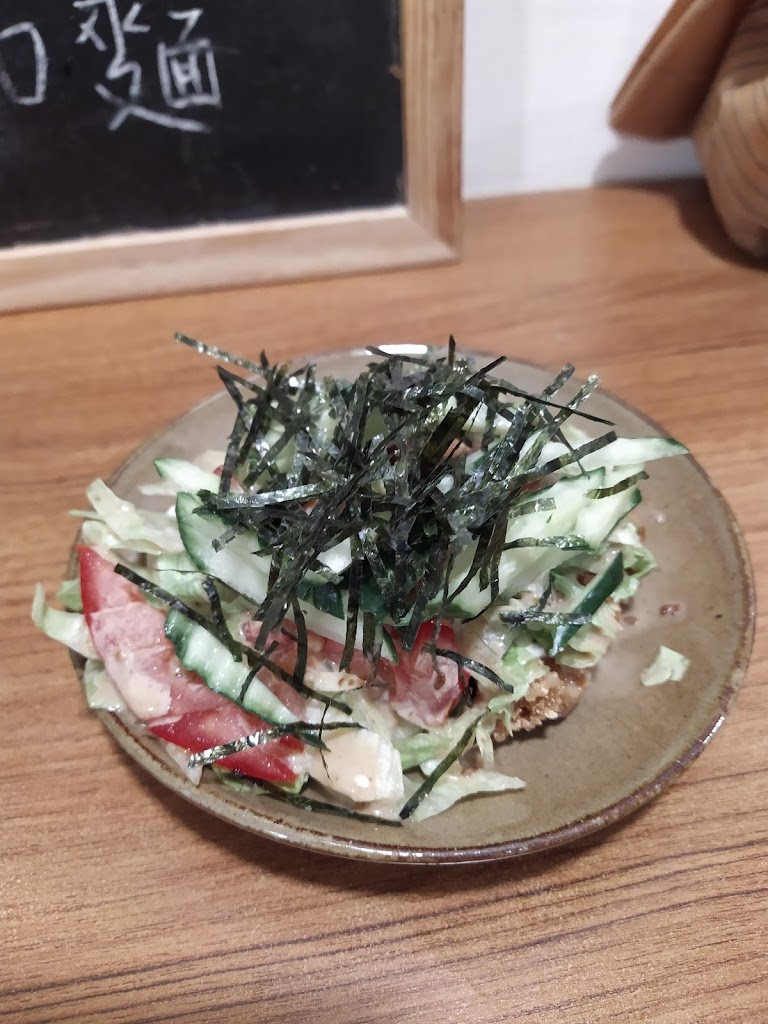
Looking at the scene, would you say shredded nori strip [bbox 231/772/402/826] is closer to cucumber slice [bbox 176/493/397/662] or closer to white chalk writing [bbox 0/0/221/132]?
cucumber slice [bbox 176/493/397/662]

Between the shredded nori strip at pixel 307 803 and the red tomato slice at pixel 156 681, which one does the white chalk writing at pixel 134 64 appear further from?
the shredded nori strip at pixel 307 803

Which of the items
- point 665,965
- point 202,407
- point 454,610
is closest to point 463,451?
point 454,610

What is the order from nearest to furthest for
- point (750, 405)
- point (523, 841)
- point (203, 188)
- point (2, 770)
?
point (523, 841) → point (2, 770) → point (750, 405) → point (203, 188)

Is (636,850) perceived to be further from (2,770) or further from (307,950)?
(2,770)

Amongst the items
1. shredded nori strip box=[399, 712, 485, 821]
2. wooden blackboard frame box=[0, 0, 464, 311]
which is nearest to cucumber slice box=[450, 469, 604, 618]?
shredded nori strip box=[399, 712, 485, 821]

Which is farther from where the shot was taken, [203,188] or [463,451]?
[203,188]

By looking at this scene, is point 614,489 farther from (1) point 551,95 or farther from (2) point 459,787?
(1) point 551,95
